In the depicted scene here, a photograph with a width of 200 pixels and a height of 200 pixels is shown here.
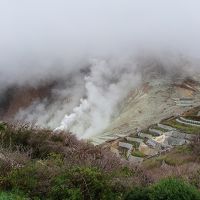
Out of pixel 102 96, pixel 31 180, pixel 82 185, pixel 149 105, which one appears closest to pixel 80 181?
pixel 82 185

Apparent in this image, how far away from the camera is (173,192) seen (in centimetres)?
1216

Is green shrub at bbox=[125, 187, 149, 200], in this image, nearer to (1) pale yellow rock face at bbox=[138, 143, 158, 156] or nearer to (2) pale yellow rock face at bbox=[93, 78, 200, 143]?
(1) pale yellow rock face at bbox=[138, 143, 158, 156]

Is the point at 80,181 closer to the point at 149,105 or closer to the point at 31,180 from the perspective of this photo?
the point at 31,180

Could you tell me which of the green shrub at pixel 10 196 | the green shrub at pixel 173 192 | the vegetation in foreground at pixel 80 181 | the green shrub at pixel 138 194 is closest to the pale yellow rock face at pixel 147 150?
the vegetation in foreground at pixel 80 181

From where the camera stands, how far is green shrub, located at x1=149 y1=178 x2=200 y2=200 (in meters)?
12.1

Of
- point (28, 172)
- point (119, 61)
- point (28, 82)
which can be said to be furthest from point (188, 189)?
point (28, 82)

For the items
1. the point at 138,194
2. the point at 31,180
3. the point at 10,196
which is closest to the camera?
the point at 138,194

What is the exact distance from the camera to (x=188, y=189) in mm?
12352

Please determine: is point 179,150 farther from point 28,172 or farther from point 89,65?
point 89,65

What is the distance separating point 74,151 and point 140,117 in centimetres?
5926

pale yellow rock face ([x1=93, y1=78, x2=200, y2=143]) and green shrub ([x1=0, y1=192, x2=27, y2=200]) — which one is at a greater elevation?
green shrub ([x1=0, y1=192, x2=27, y2=200])

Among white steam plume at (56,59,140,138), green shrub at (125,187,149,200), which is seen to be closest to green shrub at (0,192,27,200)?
green shrub at (125,187,149,200)

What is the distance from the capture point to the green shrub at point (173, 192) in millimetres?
12109

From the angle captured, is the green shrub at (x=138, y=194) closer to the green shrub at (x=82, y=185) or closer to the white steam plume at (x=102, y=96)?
the green shrub at (x=82, y=185)
